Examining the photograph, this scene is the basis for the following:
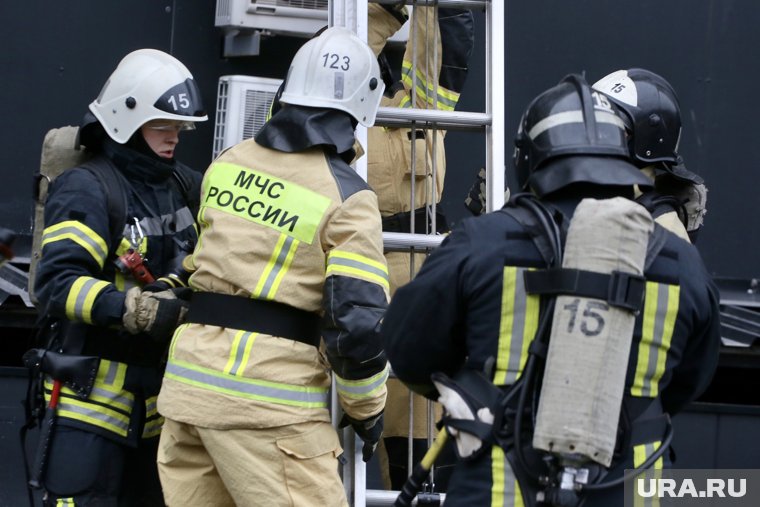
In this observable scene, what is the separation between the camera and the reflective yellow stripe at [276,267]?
3785 millimetres

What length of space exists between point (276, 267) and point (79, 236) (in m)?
0.75

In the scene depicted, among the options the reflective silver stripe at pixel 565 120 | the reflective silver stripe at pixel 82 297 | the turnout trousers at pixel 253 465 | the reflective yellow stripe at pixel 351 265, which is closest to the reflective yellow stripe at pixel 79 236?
the reflective silver stripe at pixel 82 297

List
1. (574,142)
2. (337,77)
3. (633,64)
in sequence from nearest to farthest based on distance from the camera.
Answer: (574,142) < (337,77) < (633,64)

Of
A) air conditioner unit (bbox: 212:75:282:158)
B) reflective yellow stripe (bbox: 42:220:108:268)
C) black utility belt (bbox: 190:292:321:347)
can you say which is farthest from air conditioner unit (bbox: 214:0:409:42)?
black utility belt (bbox: 190:292:321:347)

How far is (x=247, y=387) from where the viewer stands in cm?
379

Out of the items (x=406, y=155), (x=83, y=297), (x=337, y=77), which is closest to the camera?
→ (x=337, y=77)

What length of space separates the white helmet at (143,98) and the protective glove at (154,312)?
21.8 inches

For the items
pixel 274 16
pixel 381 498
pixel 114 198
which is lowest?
pixel 381 498

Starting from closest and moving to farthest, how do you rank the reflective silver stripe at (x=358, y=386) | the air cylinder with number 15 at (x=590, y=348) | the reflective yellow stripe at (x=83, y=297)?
1. the air cylinder with number 15 at (x=590, y=348)
2. the reflective silver stripe at (x=358, y=386)
3. the reflective yellow stripe at (x=83, y=297)

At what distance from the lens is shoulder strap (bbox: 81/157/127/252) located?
4301mm

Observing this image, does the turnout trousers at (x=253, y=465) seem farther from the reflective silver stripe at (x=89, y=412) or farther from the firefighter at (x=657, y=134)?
the firefighter at (x=657, y=134)

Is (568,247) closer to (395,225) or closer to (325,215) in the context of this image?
(325,215)

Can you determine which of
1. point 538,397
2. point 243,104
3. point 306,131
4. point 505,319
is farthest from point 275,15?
point 538,397

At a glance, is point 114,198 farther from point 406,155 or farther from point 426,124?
point 406,155
